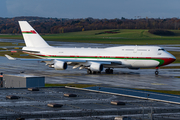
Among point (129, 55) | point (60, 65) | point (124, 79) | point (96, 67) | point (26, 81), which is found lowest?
point (124, 79)

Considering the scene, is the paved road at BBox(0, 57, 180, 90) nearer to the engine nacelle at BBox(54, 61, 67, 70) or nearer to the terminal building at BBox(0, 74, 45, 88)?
the engine nacelle at BBox(54, 61, 67, 70)

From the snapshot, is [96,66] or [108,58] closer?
[96,66]

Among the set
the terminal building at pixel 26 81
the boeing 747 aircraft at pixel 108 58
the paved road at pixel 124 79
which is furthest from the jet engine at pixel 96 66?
the terminal building at pixel 26 81

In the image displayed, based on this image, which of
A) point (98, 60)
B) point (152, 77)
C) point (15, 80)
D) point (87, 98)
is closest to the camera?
point (87, 98)

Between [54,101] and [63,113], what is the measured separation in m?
Answer: 6.04

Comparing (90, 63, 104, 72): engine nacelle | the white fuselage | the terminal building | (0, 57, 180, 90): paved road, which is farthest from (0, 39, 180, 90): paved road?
the terminal building

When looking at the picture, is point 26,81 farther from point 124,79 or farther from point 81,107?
point 124,79

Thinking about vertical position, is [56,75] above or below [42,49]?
below

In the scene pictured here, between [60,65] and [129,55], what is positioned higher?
[129,55]

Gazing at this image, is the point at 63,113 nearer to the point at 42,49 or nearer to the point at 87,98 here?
the point at 87,98

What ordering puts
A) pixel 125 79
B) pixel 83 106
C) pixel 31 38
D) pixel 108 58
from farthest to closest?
1. pixel 31 38
2. pixel 108 58
3. pixel 125 79
4. pixel 83 106

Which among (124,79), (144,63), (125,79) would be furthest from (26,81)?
(144,63)

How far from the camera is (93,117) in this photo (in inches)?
1212

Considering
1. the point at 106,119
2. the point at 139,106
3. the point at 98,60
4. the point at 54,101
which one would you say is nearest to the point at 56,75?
the point at 98,60
